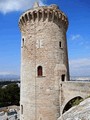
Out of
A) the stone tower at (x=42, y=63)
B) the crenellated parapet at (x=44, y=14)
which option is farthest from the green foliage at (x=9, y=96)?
the crenellated parapet at (x=44, y=14)

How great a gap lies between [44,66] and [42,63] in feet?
1.07

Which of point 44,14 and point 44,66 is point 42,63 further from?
point 44,14

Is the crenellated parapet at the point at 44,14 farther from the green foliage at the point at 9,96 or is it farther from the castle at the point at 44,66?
the green foliage at the point at 9,96

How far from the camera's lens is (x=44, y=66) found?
17.5m

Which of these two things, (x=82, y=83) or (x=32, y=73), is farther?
(x=32, y=73)

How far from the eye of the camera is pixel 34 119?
17.1m

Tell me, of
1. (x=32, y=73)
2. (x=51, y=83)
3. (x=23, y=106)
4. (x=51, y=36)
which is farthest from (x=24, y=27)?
(x=23, y=106)

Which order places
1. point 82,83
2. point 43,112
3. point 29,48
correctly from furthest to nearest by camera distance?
point 29,48
point 43,112
point 82,83

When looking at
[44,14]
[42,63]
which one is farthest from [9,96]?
[44,14]

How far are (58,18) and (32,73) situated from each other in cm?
566

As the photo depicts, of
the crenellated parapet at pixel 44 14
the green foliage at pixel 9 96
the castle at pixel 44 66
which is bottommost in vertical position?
the green foliage at pixel 9 96

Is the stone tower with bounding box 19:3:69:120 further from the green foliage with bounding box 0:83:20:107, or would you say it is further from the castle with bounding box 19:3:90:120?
the green foliage with bounding box 0:83:20:107

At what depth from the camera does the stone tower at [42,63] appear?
1709cm

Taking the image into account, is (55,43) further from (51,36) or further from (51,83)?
(51,83)
